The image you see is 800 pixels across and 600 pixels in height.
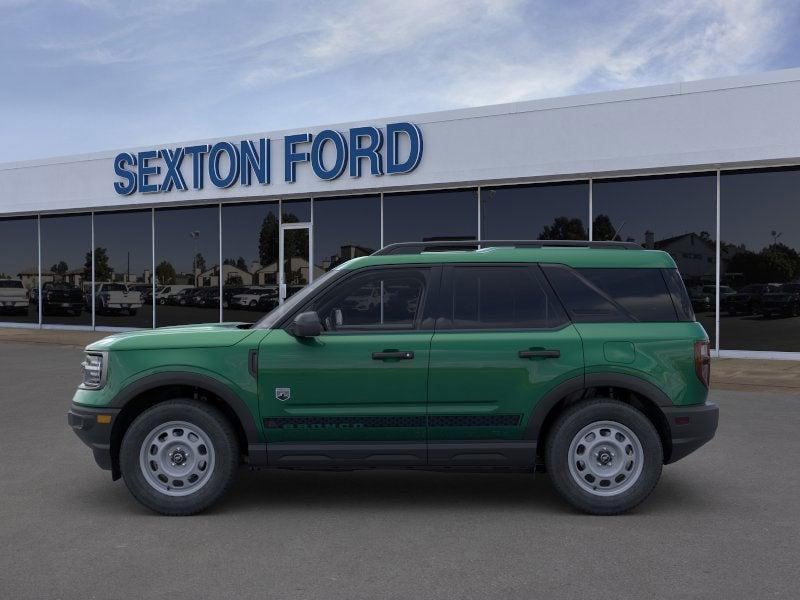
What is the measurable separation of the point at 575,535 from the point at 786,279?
11478 millimetres

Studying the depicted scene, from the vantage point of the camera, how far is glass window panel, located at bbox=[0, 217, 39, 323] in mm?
24922

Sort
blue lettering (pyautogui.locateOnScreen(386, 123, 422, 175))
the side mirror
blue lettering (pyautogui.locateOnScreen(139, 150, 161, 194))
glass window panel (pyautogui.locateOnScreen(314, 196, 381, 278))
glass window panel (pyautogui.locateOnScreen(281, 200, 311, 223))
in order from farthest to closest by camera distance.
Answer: blue lettering (pyautogui.locateOnScreen(139, 150, 161, 194)) < glass window panel (pyautogui.locateOnScreen(281, 200, 311, 223)) < glass window panel (pyautogui.locateOnScreen(314, 196, 381, 278)) < blue lettering (pyautogui.locateOnScreen(386, 123, 422, 175)) < the side mirror

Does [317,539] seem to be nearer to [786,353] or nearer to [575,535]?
[575,535]

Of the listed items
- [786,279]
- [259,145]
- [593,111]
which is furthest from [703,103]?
[259,145]

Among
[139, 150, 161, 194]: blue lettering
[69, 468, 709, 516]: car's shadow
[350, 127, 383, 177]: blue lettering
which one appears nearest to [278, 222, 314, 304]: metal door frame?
[350, 127, 383, 177]: blue lettering

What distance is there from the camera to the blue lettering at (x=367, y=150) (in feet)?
57.7

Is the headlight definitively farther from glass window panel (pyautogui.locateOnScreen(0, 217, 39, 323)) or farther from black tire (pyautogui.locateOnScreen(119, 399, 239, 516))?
glass window panel (pyautogui.locateOnScreen(0, 217, 39, 323))

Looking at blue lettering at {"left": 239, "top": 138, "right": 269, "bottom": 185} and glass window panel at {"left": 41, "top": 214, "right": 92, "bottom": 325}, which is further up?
blue lettering at {"left": 239, "top": 138, "right": 269, "bottom": 185}

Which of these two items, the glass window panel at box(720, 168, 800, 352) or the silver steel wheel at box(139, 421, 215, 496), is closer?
the silver steel wheel at box(139, 421, 215, 496)

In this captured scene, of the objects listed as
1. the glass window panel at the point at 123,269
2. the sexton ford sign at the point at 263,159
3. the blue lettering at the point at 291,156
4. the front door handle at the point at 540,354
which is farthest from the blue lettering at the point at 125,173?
the front door handle at the point at 540,354

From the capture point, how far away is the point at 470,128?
1677cm

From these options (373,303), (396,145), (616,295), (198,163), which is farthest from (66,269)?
(616,295)

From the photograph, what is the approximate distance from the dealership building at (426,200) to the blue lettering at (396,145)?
0.03 metres

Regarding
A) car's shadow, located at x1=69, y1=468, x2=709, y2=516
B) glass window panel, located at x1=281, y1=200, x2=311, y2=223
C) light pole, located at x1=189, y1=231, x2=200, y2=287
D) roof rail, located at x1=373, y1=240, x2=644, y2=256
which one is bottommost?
car's shadow, located at x1=69, y1=468, x2=709, y2=516
